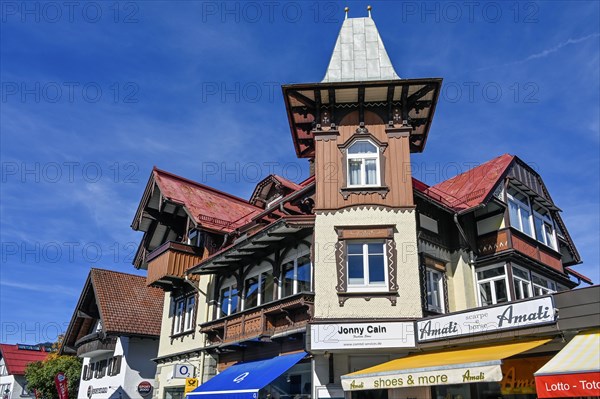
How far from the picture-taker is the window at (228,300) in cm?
2288

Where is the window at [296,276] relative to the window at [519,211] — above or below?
below

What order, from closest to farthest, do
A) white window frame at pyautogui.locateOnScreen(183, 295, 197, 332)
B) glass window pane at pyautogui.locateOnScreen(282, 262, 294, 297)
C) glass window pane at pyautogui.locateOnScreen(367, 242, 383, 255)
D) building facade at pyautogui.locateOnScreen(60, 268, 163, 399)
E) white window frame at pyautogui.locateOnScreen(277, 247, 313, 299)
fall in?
glass window pane at pyautogui.locateOnScreen(367, 242, 383, 255), white window frame at pyautogui.locateOnScreen(277, 247, 313, 299), glass window pane at pyautogui.locateOnScreen(282, 262, 294, 297), white window frame at pyautogui.locateOnScreen(183, 295, 197, 332), building facade at pyautogui.locateOnScreen(60, 268, 163, 399)

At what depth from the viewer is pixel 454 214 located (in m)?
19.7

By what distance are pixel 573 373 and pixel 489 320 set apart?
3411 millimetres

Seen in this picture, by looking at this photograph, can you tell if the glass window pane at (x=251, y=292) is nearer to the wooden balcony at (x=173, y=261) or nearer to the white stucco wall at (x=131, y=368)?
the wooden balcony at (x=173, y=261)

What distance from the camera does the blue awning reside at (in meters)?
16.3

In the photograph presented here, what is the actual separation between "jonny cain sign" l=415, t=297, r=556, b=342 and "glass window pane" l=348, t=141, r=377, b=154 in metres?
6.24

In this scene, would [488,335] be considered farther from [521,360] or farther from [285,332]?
[285,332]

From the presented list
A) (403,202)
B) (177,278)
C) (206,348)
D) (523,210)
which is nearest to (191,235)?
(177,278)

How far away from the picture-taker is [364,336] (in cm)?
1596

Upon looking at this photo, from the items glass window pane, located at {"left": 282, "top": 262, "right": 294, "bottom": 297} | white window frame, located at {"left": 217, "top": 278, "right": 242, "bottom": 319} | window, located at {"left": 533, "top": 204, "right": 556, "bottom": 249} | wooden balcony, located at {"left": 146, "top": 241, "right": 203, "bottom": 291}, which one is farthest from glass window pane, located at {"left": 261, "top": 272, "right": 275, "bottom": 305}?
window, located at {"left": 533, "top": 204, "right": 556, "bottom": 249}

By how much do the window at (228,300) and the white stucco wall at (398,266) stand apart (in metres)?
6.71

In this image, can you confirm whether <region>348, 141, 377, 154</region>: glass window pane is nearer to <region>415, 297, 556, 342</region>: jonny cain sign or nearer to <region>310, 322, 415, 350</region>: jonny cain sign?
<region>310, 322, 415, 350</region>: jonny cain sign

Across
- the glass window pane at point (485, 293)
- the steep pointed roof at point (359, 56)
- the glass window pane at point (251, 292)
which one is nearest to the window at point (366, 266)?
the glass window pane at point (485, 293)
